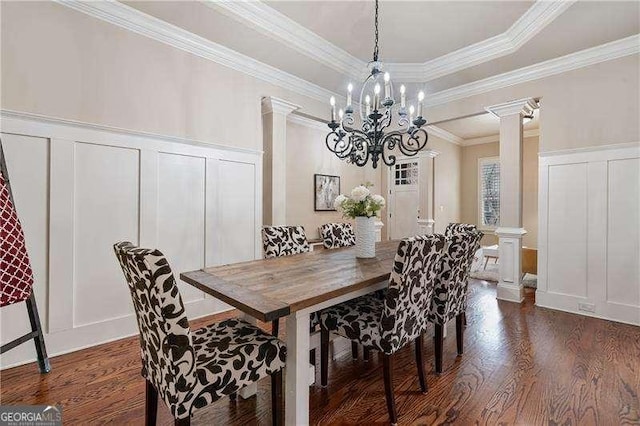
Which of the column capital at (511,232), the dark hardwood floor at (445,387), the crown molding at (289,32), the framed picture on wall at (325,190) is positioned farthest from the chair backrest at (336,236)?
the column capital at (511,232)

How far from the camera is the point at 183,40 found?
300 cm

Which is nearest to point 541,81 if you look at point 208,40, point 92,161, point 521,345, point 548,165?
point 548,165

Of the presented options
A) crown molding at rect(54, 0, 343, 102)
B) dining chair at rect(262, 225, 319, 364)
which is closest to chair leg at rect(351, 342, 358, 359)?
dining chair at rect(262, 225, 319, 364)

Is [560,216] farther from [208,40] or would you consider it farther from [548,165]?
[208,40]

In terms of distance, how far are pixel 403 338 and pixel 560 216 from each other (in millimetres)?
2996

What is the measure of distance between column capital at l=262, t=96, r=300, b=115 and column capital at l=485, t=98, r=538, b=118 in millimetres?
2643

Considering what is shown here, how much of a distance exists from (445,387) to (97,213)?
2.98m

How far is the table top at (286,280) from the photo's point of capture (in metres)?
1.37

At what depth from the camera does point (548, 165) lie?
143 inches

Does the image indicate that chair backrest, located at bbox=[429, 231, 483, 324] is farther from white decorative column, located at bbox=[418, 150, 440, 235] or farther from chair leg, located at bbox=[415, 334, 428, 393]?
white decorative column, located at bbox=[418, 150, 440, 235]

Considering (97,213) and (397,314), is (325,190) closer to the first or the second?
(97,213)

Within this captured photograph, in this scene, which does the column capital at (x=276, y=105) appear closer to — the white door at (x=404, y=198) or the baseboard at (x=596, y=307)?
the white door at (x=404, y=198)

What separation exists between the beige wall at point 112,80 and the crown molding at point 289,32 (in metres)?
0.69

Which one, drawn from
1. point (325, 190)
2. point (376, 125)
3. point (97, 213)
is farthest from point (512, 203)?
point (97, 213)
